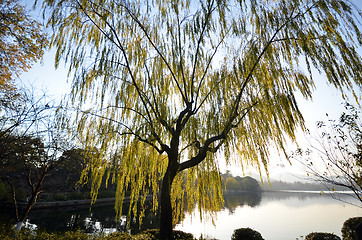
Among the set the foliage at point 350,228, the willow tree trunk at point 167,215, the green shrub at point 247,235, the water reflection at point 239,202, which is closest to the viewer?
the willow tree trunk at point 167,215

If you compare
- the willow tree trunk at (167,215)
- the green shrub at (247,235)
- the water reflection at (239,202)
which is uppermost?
the willow tree trunk at (167,215)

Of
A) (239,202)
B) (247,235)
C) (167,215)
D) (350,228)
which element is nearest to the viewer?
(167,215)

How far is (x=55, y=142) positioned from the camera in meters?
5.79

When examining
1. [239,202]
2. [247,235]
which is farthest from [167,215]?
[239,202]

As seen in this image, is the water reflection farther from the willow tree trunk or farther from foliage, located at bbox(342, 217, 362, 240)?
the willow tree trunk

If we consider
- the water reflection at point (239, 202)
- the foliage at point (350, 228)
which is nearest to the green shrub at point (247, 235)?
the foliage at point (350, 228)

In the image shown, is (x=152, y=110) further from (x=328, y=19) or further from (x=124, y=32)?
(x=328, y=19)

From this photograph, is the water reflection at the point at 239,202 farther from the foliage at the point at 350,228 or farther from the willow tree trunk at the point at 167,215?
the willow tree trunk at the point at 167,215

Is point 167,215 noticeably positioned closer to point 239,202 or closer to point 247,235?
point 247,235

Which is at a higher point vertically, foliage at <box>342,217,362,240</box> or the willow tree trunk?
the willow tree trunk

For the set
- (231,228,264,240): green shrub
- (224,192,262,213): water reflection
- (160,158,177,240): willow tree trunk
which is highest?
(160,158,177,240): willow tree trunk

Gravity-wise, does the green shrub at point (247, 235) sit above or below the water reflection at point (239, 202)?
above

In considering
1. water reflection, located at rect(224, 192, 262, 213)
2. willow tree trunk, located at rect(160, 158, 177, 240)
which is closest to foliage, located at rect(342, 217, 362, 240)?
willow tree trunk, located at rect(160, 158, 177, 240)

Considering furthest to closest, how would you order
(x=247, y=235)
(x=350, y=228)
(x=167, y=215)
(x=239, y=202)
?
(x=239, y=202), (x=350, y=228), (x=247, y=235), (x=167, y=215)
